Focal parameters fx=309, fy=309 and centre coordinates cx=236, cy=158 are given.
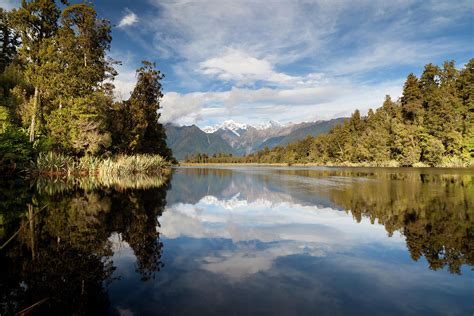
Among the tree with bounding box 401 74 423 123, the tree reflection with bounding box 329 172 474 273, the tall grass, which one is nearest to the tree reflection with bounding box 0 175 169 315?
the tall grass

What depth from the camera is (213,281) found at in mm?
4555

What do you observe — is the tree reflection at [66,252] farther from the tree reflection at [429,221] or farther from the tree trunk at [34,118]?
the tree trunk at [34,118]

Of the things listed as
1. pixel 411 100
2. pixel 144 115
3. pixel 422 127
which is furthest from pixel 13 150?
pixel 411 100

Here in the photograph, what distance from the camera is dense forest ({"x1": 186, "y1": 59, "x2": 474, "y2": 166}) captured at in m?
52.3

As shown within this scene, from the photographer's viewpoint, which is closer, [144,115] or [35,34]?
[35,34]

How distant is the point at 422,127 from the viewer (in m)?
57.3

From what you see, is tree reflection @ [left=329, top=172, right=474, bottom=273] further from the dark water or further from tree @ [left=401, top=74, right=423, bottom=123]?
tree @ [left=401, top=74, right=423, bottom=123]

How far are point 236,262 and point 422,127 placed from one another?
62551 mm

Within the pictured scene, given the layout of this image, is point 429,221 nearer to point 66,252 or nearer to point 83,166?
point 66,252

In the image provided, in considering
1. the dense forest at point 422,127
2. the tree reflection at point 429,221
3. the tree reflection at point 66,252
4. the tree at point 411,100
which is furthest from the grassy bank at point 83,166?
the tree at point 411,100

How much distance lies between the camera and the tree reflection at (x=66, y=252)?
3.76 metres

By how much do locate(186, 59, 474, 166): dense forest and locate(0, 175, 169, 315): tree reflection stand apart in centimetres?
5616

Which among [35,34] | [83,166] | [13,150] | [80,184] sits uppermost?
[35,34]

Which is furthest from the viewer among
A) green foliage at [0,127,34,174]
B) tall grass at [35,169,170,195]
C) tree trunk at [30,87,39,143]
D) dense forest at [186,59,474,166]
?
dense forest at [186,59,474,166]
